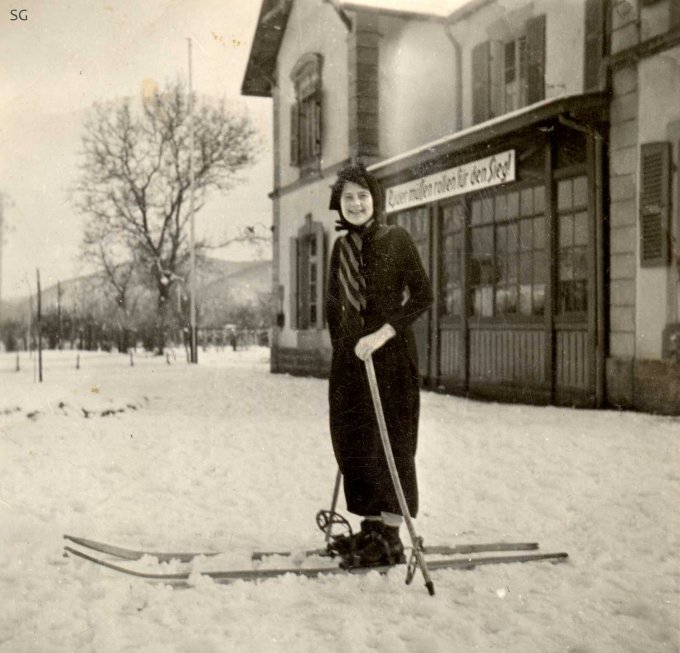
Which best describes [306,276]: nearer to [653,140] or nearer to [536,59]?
[536,59]

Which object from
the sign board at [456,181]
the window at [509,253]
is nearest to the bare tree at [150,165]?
the sign board at [456,181]

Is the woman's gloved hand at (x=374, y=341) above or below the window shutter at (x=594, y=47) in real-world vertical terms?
below

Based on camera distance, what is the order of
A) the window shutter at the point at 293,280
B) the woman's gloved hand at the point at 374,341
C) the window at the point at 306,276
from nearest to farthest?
1. the woman's gloved hand at the point at 374,341
2. the window at the point at 306,276
3. the window shutter at the point at 293,280

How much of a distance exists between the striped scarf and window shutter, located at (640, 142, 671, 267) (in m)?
4.11

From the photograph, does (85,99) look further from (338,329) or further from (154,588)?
(154,588)

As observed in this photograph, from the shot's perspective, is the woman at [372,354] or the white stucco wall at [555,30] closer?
the woman at [372,354]

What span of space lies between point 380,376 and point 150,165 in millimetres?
5261

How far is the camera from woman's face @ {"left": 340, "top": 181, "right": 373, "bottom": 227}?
2971 millimetres

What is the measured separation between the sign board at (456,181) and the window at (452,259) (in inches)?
18.3

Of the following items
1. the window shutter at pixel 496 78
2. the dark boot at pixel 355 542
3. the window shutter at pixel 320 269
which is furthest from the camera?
the window shutter at pixel 320 269

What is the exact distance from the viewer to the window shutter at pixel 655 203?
6.32 meters

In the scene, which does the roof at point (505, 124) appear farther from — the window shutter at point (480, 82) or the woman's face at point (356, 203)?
the woman's face at point (356, 203)

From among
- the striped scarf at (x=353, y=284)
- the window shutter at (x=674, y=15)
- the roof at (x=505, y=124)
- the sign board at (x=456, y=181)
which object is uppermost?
the window shutter at (x=674, y=15)

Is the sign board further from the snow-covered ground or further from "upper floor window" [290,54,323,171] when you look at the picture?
"upper floor window" [290,54,323,171]
